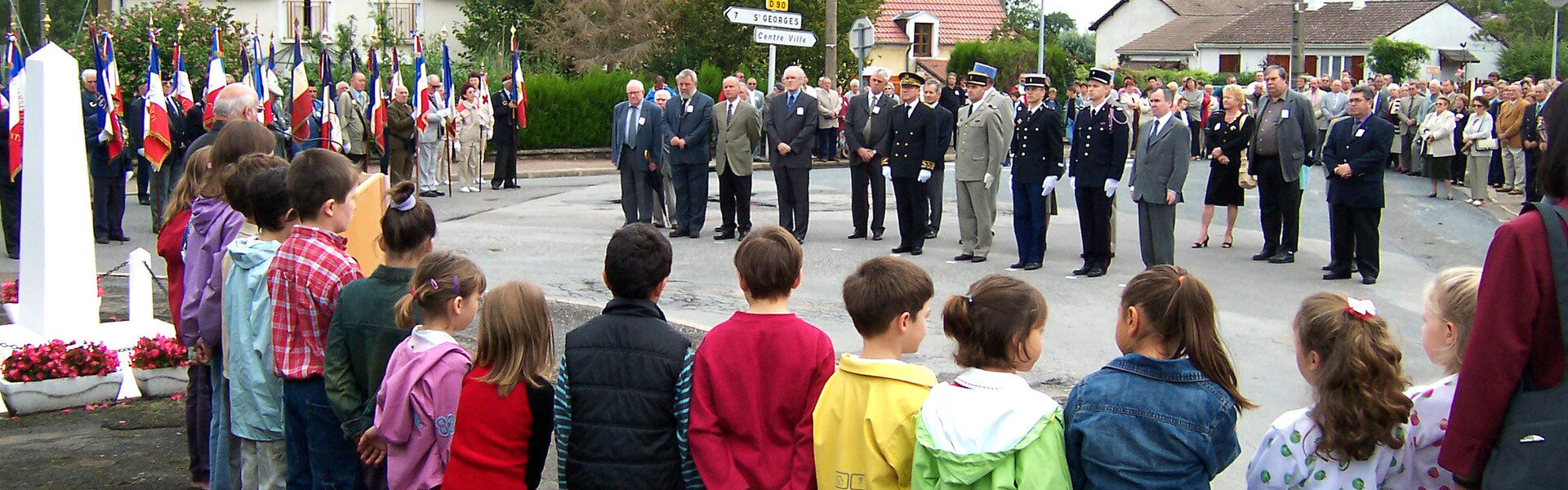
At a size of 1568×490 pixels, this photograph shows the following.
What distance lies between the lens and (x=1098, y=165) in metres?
11.2

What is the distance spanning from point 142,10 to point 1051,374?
757 inches

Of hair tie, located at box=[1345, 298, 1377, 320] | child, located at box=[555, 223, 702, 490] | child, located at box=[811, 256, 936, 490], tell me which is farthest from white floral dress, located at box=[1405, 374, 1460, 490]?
child, located at box=[555, 223, 702, 490]

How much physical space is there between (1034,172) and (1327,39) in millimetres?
60001

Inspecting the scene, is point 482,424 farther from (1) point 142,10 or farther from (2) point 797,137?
(1) point 142,10

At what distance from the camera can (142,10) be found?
2197 centimetres

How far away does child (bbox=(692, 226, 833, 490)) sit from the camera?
357 centimetres

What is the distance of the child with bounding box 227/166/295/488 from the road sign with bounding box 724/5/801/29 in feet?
45.1

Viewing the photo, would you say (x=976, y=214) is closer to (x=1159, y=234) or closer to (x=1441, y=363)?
(x=1159, y=234)

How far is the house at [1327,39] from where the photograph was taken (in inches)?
2576

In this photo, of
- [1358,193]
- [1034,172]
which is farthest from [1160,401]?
[1358,193]

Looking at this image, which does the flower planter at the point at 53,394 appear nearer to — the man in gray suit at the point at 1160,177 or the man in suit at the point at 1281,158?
the man in gray suit at the point at 1160,177

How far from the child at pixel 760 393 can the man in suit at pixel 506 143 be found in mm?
16198

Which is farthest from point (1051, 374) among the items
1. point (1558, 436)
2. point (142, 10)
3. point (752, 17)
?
point (142, 10)

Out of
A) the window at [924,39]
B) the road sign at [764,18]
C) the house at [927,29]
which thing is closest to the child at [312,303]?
the road sign at [764,18]
